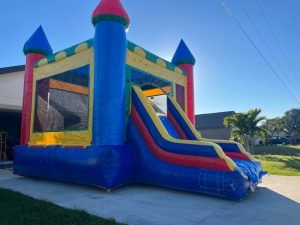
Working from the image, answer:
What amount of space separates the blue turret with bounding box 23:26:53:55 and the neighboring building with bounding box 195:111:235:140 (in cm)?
2844

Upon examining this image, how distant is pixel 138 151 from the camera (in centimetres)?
600

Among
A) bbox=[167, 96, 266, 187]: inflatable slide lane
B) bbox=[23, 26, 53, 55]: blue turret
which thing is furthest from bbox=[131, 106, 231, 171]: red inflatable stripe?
bbox=[23, 26, 53, 55]: blue turret

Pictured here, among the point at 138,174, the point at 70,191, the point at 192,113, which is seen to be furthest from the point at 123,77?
the point at 192,113

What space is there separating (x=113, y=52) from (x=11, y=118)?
11876mm

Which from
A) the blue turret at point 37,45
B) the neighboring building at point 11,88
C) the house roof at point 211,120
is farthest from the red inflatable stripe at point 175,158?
the house roof at point 211,120

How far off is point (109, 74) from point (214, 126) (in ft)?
102

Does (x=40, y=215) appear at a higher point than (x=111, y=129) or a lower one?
lower

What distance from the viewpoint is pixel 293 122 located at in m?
54.4

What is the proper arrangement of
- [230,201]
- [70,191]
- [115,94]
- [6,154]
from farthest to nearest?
[6,154] < [115,94] < [70,191] < [230,201]

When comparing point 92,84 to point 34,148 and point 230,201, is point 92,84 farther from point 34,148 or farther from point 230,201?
point 230,201

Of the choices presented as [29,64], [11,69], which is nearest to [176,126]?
[29,64]

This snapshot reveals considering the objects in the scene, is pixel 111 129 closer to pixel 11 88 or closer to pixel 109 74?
pixel 109 74

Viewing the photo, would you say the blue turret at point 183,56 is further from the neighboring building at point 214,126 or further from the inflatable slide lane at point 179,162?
the neighboring building at point 214,126

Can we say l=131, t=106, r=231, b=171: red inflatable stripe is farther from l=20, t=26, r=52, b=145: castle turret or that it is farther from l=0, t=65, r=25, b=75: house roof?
l=0, t=65, r=25, b=75: house roof
